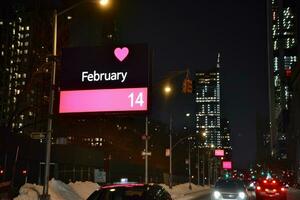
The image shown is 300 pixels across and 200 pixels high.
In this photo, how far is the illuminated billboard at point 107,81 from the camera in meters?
27.3

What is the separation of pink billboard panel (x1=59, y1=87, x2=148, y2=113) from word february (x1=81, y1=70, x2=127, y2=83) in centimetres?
66

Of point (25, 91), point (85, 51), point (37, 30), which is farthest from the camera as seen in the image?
point (37, 30)

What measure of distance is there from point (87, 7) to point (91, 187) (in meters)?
17.5

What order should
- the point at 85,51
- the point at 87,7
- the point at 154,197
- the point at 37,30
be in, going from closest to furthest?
the point at 154,197
the point at 85,51
the point at 37,30
the point at 87,7

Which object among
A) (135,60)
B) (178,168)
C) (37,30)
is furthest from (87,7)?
(178,168)

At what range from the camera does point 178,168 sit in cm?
12962

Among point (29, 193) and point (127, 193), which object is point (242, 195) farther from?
point (127, 193)

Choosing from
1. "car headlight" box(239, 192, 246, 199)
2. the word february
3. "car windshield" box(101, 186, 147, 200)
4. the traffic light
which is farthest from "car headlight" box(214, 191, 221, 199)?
"car windshield" box(101, 186, 147, 200)

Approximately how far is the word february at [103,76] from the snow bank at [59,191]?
629 cm

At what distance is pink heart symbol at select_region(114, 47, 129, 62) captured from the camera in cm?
2827

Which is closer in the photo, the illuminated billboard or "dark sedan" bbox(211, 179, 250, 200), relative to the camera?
the illuminated billboard

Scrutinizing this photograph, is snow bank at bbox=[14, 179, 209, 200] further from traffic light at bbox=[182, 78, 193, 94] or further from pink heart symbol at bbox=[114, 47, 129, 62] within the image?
traffic light at bbox=[182, 78, 193, 94]

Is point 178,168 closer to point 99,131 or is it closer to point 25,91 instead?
point 99,131

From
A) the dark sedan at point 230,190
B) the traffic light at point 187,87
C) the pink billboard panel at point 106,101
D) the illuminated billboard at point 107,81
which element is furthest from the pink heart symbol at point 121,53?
the dark sedan at point 230,190
